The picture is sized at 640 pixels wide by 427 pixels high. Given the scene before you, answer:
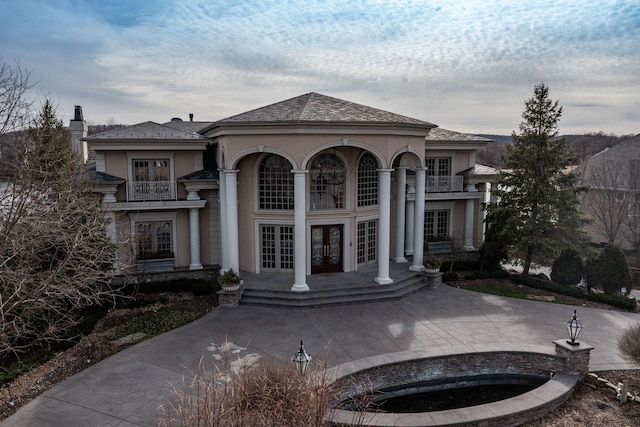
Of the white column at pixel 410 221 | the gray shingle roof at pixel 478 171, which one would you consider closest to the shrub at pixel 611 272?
the gray shingle roof at pixel 478 171

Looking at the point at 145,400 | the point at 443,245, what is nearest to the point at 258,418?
the point at 145,400

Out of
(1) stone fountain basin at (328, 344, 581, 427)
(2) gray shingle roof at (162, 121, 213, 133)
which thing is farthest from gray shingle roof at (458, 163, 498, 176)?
(2) gray shingle roof at (162, 121, 213, 133)

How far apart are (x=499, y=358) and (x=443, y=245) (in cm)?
1126

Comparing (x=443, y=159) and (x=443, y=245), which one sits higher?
(x=443, y=159)

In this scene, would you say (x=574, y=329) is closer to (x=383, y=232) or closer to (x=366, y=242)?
(x=383, y=232)

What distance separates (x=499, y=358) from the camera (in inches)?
492

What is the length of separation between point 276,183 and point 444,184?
943 centimetres

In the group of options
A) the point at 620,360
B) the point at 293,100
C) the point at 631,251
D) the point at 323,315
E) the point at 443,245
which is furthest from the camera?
the point at 631,251

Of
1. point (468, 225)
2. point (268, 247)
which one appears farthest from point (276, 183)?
point (468, 225)

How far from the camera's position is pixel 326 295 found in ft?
56.6

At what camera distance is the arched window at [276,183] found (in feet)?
62.9

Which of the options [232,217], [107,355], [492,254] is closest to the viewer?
[107,355]

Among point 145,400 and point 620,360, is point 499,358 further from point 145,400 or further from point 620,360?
point 145,400

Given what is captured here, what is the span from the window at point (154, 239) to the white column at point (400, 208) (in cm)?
1062
